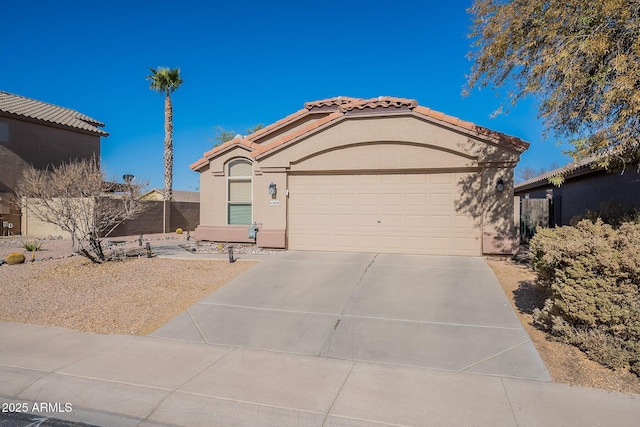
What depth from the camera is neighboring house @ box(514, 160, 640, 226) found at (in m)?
10.7

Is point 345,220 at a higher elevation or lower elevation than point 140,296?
higher

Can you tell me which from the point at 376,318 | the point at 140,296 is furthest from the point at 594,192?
the point at 140,296

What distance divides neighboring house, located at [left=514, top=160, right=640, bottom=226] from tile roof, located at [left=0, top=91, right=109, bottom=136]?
25927 millimetres

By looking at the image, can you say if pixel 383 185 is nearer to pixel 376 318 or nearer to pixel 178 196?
pixel 376 318

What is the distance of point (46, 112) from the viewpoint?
24297mm

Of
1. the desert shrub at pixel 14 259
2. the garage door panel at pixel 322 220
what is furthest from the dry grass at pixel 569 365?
the desert shrub at pixel 14 259

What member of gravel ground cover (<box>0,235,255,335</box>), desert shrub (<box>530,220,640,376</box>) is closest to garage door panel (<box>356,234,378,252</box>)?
gravel ground cover (<box>0,235,255,335</box>)

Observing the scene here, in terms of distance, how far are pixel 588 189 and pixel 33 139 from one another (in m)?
27.2

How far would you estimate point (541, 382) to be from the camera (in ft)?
15.0

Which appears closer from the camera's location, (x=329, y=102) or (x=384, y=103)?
(x=384, y=103)

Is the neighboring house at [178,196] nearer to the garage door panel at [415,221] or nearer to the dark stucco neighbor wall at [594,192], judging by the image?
the garage door panel at [415,221]

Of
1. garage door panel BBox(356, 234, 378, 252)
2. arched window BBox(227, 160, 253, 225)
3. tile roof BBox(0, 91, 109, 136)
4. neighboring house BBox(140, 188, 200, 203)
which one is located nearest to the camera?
garage door panel BBox(356, 234, 378, 252)

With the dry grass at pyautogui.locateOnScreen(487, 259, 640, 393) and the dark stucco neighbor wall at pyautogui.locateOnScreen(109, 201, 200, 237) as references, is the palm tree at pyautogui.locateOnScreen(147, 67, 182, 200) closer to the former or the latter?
the dark stucco neighbor wall at pyautogui.locateOnScreen(109, 201, 200, 237)

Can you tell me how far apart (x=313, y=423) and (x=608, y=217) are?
7082 mm
